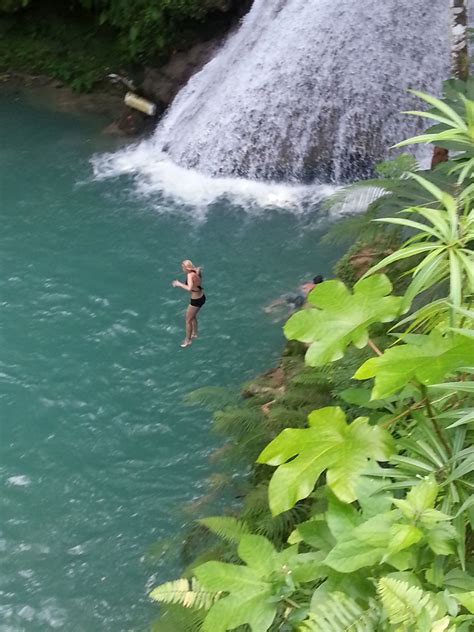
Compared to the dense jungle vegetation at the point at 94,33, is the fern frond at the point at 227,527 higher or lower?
lower

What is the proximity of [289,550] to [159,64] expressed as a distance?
13.1 m

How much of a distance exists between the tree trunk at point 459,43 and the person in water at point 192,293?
10.7ft

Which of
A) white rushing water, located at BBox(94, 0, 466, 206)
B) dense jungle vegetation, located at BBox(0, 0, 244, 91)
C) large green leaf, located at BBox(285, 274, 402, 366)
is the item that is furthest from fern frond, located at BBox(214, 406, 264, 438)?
dense jungle vegetation, located at BBox(0, 0, 244, 91)

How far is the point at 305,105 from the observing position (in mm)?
11531

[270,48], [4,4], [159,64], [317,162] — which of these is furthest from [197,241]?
[4,4]

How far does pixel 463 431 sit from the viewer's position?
223 centimetres

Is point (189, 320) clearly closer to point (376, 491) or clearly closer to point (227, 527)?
point (227, 527)

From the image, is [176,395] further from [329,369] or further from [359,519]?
[359,519]

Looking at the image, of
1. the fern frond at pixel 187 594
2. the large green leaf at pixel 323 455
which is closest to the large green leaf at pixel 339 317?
the large green leaf at pixel 323 455

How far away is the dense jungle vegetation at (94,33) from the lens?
13188 millimetres

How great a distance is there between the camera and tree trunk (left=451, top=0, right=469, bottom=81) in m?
5.85

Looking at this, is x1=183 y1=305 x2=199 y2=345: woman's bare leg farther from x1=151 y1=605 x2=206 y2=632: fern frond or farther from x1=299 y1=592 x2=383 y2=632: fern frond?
x1=299 y1=592 x2=383 y2=632: fern frond

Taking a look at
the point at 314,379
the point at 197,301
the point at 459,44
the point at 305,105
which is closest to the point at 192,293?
the point at 197,301

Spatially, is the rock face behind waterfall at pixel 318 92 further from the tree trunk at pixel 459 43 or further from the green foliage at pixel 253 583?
the green foliage at pixel 253 583
